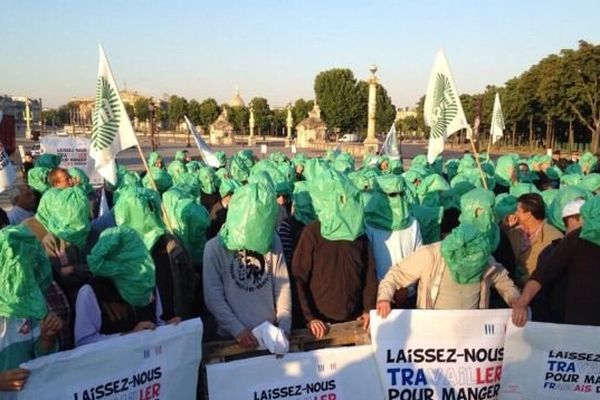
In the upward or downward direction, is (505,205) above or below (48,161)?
below

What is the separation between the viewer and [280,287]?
386cm

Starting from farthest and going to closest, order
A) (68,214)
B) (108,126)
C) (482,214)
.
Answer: (108,126), (482,214), (68,214)

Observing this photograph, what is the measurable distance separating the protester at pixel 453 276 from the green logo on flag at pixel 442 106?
149 inches

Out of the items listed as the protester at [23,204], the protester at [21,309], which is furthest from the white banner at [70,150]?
the protester at [21,309]

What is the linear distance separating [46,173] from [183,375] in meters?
5.21

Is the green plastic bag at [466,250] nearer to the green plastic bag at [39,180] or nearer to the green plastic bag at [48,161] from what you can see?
the green plastic bag at [39,180]

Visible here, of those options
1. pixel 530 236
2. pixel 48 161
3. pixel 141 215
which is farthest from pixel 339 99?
pixel 141 215

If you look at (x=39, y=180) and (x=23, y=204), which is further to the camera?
(x=39, y=180)

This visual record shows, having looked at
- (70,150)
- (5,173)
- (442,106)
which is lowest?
(5,173)

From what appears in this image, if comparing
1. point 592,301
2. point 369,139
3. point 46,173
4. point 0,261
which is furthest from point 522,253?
point 369,139

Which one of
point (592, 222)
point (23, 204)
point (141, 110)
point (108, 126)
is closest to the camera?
point (592, 222)

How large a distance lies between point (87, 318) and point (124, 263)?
1.11 feet

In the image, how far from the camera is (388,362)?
373 centimetres

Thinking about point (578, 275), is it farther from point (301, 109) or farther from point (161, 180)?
point (301, 109)
